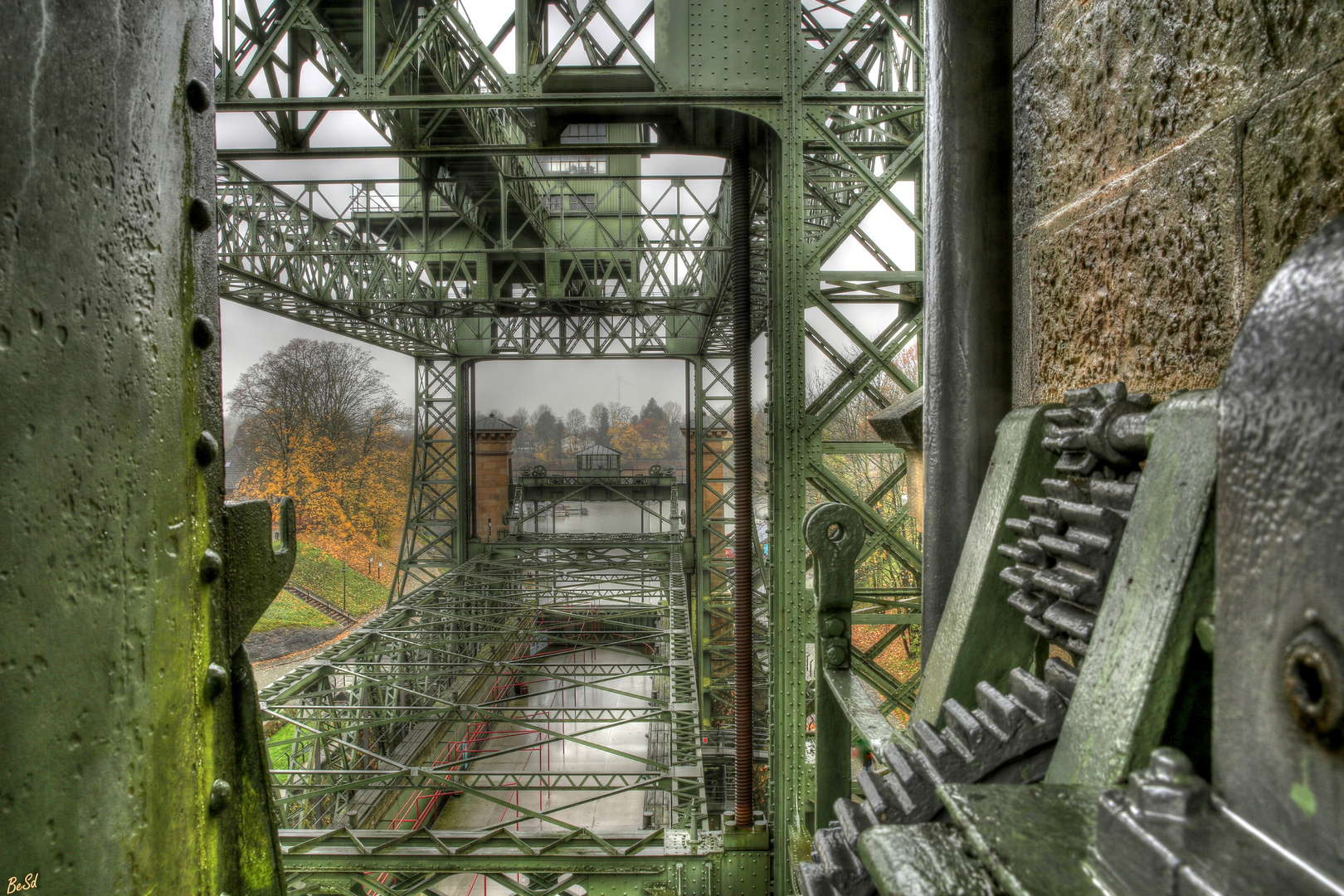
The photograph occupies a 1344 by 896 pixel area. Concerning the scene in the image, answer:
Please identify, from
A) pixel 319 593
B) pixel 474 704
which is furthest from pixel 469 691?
pixel 319 593

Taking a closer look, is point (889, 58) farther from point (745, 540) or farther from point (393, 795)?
point (393, 795)

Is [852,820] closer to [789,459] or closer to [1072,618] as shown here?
[1072,618]

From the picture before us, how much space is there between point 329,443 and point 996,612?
22531mm

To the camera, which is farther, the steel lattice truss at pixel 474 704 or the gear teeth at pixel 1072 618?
the steel lattice truss at pixel 474 704

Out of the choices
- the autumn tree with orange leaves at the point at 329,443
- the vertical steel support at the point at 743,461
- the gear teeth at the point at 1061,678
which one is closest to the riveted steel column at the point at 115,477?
the gear teeth at the point at 1061,678

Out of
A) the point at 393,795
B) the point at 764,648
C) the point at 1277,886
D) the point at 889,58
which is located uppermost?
the point at 889,58

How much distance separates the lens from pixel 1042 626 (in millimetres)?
1354

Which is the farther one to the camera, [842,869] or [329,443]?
[329,443]

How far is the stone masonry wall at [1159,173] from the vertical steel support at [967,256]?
0.17 feet

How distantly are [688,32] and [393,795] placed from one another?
511 inches

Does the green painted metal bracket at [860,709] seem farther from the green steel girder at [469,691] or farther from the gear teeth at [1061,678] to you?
the green steel girder at [469,691]

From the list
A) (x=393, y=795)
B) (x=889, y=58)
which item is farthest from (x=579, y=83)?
(x=393, y=795)

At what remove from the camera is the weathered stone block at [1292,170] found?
3.51 feet

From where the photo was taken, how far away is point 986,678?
1542mm
